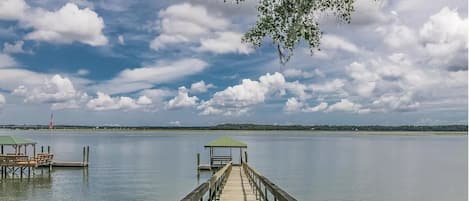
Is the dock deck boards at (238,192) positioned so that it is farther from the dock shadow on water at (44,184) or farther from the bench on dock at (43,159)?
the bench on dock at (43,159)

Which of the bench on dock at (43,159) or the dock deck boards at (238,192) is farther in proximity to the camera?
the bench on dock at (43,159)

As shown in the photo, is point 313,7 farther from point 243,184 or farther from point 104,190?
point 104,190

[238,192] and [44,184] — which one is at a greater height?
[238,192]

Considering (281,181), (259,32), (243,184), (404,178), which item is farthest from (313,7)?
(404,178)

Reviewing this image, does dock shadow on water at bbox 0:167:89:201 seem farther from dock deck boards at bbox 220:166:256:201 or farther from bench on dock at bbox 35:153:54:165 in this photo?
dock deck boards at bbox 220:166:256:201

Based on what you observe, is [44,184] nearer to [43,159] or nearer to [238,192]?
[43,159]

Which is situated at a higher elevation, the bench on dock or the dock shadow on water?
the bench on dock

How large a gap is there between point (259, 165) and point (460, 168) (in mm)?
18885

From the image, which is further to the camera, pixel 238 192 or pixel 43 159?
pixel 43 159

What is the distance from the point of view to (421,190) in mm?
31266

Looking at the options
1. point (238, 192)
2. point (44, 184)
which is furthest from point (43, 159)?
point (238, 192)

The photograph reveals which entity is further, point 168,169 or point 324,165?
point 324,165

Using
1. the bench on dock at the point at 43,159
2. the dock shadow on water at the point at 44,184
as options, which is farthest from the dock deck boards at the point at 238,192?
the bench on dock at the point at 43,159

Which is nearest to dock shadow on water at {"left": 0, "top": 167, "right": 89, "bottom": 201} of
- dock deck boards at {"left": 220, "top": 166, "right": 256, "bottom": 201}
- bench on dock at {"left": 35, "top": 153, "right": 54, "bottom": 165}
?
bench on dock at {"left": 35, "top": 153, "right": 54, "bottom": 165}
